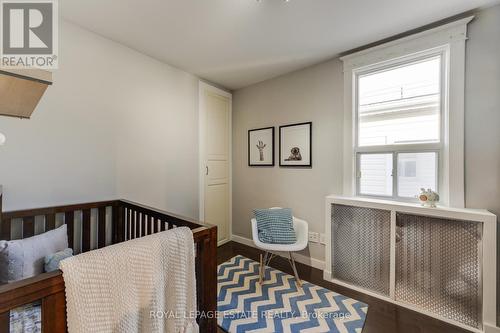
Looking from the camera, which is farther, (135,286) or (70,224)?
(70,224)

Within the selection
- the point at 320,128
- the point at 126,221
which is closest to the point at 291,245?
the point at 320,128

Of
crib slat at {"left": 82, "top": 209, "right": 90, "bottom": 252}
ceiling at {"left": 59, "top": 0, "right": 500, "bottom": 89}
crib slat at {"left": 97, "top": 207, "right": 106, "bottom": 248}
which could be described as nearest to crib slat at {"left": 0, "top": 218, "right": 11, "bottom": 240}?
crib slat at {"left": 82, "top": 209, "right": 90, "bottom": 252}

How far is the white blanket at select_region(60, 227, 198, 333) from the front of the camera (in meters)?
0.70

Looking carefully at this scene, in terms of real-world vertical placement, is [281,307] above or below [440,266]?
below

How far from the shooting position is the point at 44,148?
1.65 meters

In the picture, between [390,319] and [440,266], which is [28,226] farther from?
[440,266]

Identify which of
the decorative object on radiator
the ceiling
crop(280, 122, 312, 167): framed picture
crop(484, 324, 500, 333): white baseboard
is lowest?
crop(484, 324, 500, 333): white baseboard

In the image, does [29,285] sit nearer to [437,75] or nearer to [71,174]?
[71,174]

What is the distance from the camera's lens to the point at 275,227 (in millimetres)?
2275

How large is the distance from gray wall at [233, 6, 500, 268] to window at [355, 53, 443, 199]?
8.0 inches

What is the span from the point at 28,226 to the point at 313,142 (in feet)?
8.60

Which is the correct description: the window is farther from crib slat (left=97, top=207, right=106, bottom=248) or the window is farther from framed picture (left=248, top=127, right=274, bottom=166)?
crib slat (left=97, top=207, right=106, bottom=248)

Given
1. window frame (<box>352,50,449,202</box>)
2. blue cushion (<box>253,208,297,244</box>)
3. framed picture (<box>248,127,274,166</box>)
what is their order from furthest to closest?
framed picture (<box>248,127,274,166</box>) → blue cushion (<box>253,208,297,244</box>) → window frame (<box>352,50,449,202</box>)

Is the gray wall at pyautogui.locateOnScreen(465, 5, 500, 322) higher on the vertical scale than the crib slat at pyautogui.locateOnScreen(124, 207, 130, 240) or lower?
higher
